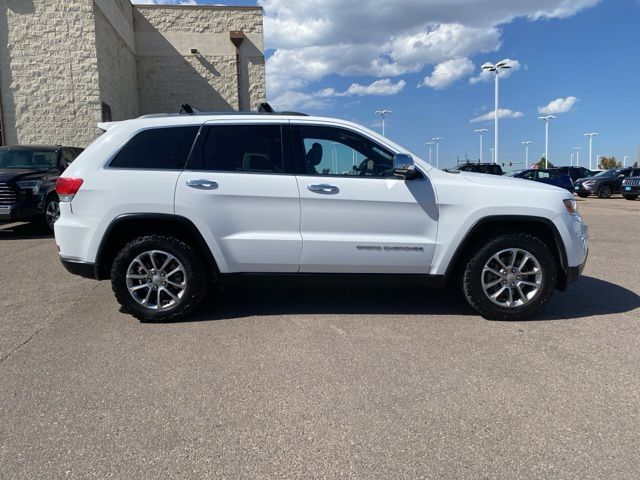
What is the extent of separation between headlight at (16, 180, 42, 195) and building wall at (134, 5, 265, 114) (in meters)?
16.8

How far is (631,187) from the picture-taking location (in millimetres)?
22547

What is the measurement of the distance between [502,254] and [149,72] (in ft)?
84.1

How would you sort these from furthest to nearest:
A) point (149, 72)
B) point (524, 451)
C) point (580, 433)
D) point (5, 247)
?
point (149, 72) → point (5, 247) → point (580, 433) → point (524, 451)

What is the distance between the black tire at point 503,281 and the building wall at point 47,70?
18.8 metres

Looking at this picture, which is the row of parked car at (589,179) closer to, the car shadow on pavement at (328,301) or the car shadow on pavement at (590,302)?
the car shadow on pavement at (590,302)

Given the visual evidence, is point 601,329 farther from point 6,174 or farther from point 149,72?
point 149,72

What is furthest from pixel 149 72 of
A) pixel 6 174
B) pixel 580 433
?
pixel 580 433

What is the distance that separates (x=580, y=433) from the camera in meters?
2.78

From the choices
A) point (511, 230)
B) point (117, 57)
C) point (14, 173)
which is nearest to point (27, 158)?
point (14, 173)

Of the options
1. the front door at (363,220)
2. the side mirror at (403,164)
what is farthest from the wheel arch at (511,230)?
the side mirror at (403,164)

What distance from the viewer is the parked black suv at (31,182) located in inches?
381

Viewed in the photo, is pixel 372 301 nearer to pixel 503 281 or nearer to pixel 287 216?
pixel 503 281

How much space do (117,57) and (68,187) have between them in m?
20.7

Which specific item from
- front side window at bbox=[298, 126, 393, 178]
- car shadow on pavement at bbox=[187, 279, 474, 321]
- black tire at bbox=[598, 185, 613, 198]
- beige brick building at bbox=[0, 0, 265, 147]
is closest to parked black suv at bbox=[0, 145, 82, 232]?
car shadow on pavement at bbox=[187, 279, 474, 321]
